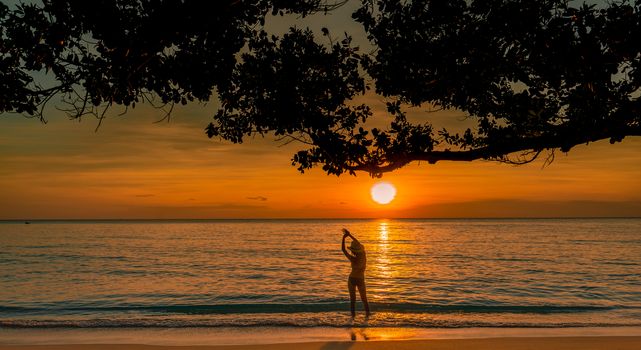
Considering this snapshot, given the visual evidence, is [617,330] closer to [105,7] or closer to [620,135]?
[620,135]

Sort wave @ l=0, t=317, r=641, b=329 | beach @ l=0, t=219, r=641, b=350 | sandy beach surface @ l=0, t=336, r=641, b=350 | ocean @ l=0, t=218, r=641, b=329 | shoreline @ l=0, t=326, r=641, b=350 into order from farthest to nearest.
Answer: ocean @ l=0, t=218, r=641, b=329 < wave @ l=0, t=317, r=641, b=329 < beach @ l=0, t=219, r=641, b=350 < shoreline @ l=0, t=326, r=641, b=350 < sandy beach surface @ l=0, t=336, r=641, b=350

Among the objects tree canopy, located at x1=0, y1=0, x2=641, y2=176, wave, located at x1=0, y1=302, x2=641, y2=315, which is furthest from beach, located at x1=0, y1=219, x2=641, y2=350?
tree canopy, located at x1=0, y1=0, x2=641, y2=176

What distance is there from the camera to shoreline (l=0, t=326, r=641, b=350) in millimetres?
14172

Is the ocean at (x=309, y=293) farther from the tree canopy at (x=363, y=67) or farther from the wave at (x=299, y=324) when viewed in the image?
the tree canopy at (x=363, y=67)

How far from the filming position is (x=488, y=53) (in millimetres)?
7699

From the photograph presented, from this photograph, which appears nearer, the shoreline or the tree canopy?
the tree canopy

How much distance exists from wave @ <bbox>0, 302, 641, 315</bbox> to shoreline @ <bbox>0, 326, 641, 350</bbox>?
5282 mm

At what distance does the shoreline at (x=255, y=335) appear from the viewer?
14.2 meters

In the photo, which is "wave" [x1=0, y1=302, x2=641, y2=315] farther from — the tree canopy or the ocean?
the tree canopy

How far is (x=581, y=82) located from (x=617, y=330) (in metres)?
12.5

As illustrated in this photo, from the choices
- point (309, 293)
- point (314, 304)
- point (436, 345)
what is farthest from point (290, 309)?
point (436, 345)

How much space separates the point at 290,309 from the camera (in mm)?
23391

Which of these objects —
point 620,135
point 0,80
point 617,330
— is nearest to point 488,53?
point 620,135

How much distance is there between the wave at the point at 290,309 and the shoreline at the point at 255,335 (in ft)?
17.3
